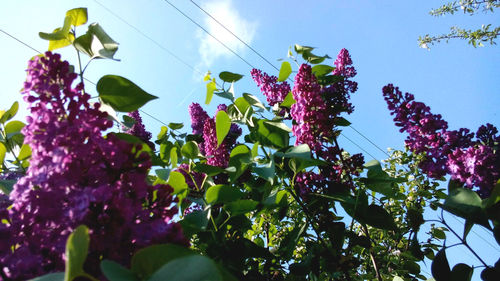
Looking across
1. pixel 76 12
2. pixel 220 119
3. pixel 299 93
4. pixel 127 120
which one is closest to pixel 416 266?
pixel 299 93

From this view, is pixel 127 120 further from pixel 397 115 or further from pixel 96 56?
pixel 397 115

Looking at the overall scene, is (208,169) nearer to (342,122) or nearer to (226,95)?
(226,95)

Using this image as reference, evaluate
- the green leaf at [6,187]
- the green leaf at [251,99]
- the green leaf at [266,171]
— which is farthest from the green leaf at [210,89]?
the green leaf at [6,187]

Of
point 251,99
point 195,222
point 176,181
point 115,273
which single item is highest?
point 251,99

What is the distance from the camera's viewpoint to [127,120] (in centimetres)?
119

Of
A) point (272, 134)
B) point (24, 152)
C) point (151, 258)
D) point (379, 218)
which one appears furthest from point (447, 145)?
point (24, 152)

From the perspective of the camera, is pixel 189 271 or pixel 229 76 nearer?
pixel 189 271

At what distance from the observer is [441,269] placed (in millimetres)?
1064

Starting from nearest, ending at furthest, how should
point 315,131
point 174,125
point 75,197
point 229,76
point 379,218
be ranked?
point 75,197, point 379,218, point 315,131, point 229,76, point 174,125

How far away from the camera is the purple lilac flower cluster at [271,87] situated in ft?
6.42

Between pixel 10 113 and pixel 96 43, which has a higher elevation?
A: pixel 96 43

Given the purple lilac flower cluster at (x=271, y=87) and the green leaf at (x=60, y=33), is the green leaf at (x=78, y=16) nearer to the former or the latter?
the green leaf at (x=60, y=33)

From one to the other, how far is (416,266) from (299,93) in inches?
39.3

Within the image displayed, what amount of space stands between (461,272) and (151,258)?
936mm
